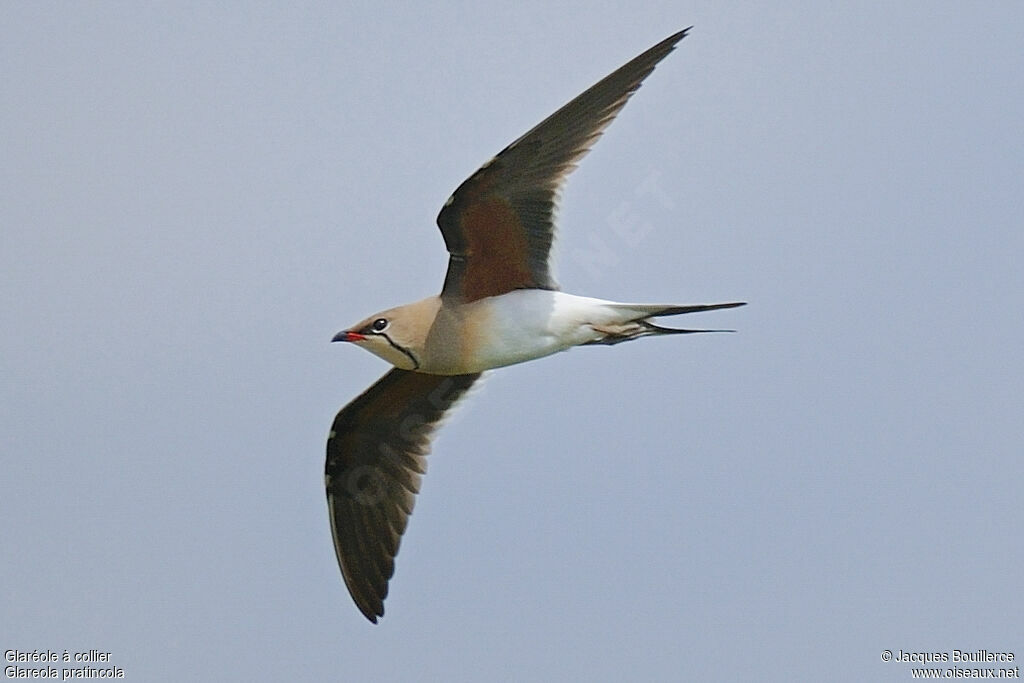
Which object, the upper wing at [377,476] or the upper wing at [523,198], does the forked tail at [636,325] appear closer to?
the upper wing at [523,198]

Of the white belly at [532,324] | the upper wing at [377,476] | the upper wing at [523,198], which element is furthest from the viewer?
the upper wing at [377,476]

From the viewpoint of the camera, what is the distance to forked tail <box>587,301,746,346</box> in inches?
336

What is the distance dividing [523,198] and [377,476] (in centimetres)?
244

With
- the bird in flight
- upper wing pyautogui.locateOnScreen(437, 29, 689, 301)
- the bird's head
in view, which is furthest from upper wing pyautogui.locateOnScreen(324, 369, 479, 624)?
upper wing pyautogui.locateOnScreen(437, 29, 689, 301)

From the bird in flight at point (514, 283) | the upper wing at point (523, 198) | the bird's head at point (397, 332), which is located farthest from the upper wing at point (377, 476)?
the upper wing at point (523, 198)

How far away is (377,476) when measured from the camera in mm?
10078

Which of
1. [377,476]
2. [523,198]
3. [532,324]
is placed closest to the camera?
[523,198]

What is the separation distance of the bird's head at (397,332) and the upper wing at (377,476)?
1.03 m

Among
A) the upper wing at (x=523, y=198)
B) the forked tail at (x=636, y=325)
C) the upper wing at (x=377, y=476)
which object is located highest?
the upper wing at (x=523, y=198)

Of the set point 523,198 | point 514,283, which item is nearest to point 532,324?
point 514,283

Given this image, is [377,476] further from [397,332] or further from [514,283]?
[514,283]

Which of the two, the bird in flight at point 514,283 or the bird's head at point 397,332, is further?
the bird's head at point 397,332

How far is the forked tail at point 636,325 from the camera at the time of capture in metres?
8.53

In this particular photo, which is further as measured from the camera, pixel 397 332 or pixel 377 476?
pixel 377 476
